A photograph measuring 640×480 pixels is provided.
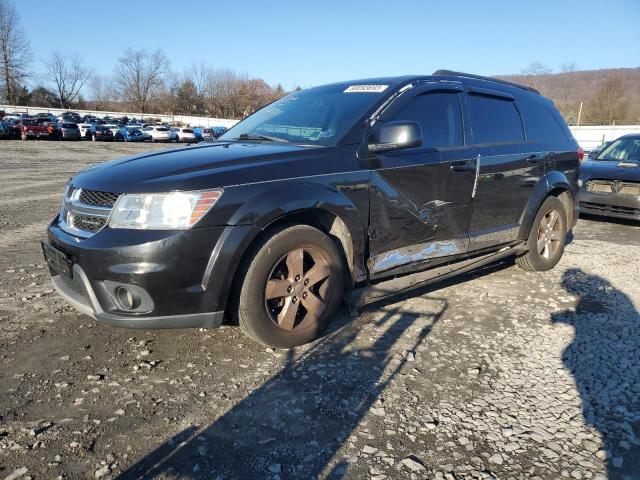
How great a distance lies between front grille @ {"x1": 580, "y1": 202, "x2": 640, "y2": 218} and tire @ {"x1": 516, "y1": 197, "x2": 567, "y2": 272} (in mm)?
3258

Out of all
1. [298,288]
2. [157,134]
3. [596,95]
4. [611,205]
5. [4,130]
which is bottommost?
[298,288]

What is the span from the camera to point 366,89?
3908 mm

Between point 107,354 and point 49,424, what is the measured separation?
763 mm

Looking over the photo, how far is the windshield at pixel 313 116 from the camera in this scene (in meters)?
3.58

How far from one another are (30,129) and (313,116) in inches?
1478

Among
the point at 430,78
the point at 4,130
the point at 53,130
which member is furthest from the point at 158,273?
the point at 53,130

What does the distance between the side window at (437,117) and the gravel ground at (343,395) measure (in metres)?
1.39

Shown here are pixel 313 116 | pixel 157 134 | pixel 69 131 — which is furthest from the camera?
pixel 157 134

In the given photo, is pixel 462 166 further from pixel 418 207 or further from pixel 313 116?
pixel 313 116

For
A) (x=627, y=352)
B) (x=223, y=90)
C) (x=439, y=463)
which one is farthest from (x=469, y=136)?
(x=223, y=90)

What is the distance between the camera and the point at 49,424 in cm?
241

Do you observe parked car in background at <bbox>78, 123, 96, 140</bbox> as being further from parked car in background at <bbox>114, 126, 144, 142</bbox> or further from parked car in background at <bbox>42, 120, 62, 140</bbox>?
parked car in background at <bbox>114, 126, 144, 142</bbox>

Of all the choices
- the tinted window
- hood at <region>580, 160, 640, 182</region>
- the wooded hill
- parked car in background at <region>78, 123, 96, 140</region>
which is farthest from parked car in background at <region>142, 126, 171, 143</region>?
the tinted window

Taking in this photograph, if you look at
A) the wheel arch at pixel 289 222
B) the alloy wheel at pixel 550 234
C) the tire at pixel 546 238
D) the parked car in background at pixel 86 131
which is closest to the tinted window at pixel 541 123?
the tire at pixel 546 238
